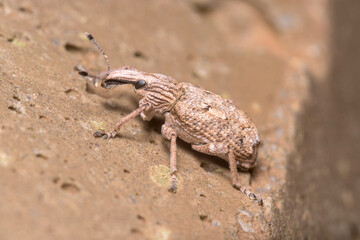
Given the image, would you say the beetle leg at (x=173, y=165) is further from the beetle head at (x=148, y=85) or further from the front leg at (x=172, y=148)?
the beetle head at (x=148, y=85)

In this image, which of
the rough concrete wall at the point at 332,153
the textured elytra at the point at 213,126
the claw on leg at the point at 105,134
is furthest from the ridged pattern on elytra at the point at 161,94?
the rough concrete wall at the point at 332,153

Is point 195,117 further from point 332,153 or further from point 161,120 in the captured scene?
point 332,153

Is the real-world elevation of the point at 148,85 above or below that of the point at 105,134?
above

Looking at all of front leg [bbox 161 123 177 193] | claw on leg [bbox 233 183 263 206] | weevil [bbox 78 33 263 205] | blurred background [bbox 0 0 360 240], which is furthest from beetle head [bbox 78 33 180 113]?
claw on leg [bbox 233 183 263 206]

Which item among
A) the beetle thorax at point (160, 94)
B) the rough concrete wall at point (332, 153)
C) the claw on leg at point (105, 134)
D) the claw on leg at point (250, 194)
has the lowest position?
the rough concrete wall at point (332, 153)

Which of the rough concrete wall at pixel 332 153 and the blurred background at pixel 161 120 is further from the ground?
the blurred background at pixel 161 120

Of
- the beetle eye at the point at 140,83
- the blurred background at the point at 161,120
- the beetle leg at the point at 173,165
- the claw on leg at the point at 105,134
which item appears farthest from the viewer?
the beetle eye at the point at 140,83

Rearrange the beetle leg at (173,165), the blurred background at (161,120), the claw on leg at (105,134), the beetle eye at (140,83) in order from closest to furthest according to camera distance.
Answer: the blurred background at (161,120), the beetle leg at (173,165), the claw on leg at (105,134), the beetle eye at (140,83)

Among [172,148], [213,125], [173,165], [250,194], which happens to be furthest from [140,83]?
[250,194]
